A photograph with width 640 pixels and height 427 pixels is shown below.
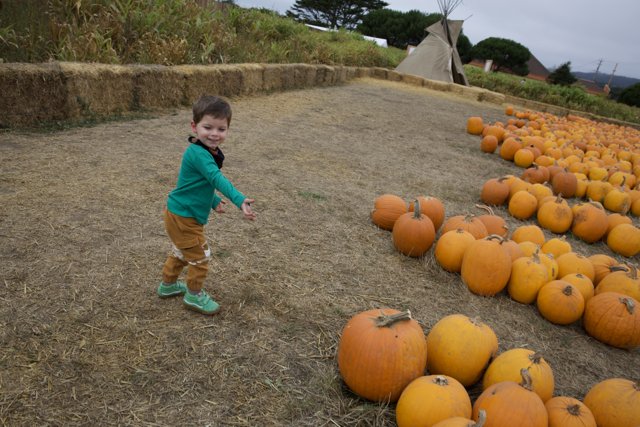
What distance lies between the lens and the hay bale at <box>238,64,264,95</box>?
846 centimetres

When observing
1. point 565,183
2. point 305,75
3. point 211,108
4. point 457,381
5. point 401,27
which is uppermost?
point 401,27

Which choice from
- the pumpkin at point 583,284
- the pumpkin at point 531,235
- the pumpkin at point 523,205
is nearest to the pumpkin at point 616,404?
the pumpkin at point 583,284

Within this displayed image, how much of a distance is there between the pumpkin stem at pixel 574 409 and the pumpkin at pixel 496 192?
331 cm

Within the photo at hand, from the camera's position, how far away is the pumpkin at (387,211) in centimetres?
379

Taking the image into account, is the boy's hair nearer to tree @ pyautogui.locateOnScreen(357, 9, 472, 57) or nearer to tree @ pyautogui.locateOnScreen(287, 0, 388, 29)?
tree @ pyautogui.locateOnScreen(357, 9, 472, 57)

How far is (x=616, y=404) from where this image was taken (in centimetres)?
184

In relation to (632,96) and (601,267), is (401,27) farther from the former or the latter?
(601,267)

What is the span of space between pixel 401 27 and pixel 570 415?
124 ft

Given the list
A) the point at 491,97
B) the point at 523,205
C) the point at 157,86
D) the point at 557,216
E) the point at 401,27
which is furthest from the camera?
the point at 401,27

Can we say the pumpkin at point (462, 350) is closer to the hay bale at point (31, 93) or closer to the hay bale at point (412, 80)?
the hay bale at point (31, 93)

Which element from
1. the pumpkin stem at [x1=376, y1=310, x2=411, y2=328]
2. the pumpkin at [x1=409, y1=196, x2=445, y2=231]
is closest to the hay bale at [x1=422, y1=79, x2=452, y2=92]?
the pumpkin at [x1=409, y1=196, x2=445, y2=231]

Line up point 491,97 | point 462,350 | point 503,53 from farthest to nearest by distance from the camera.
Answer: point 503,53 → point 491,97 → point 462,350

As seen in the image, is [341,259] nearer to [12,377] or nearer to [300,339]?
[300,339]

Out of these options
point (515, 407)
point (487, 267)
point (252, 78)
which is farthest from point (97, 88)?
point (515, 407)
